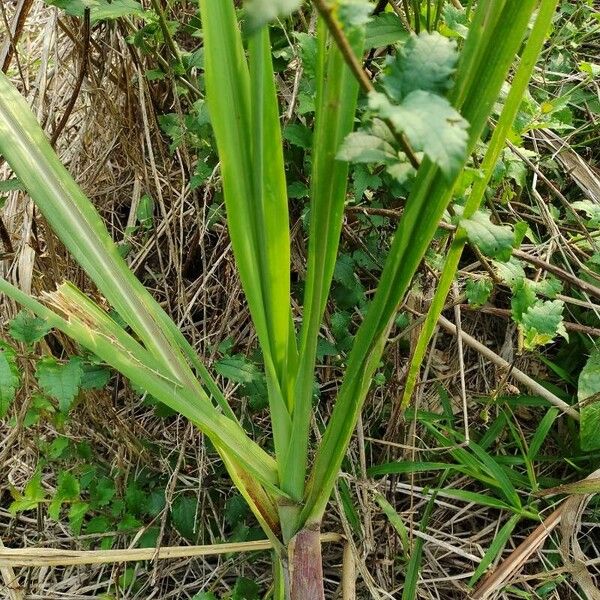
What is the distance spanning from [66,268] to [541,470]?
0.85 meters

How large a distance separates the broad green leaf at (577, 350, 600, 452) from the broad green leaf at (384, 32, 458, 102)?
0.70 metres

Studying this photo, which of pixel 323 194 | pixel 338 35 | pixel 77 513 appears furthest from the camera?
pixel 77 513

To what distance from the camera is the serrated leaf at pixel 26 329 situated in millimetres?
924

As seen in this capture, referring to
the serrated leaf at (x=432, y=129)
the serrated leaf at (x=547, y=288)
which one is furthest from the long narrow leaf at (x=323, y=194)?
the serrated leaf at (x=547, y=288)

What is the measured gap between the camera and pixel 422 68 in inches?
18.3

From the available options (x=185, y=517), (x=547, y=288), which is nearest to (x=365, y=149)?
(x=547, y=288)

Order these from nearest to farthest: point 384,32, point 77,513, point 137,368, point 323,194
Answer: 1. point 323,194
2. point 137,368
3. point 384,32
4. point 77,513

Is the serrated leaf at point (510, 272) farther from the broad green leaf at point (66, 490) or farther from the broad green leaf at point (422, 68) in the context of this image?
the broad green leaf at point (66, 490)

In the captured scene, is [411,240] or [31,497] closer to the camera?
[411,240]

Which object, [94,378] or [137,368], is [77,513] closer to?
[94,378]

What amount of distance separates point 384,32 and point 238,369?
1.57 feet

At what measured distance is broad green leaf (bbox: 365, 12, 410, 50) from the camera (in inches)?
32.5

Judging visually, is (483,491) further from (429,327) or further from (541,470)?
(429,327)

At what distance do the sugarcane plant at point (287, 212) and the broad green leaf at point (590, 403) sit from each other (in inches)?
15.3
